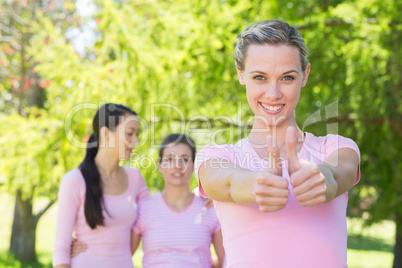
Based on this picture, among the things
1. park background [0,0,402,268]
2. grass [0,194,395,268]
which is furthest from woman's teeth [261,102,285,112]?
grass [0,194,395,268]

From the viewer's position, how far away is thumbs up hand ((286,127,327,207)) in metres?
0.93

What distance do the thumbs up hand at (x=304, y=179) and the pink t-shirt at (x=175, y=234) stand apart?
1.73m

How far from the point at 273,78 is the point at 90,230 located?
5.67ft

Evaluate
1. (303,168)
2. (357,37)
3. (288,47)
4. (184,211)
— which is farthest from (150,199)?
(357,37)

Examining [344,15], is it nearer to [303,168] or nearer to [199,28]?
[199,28]

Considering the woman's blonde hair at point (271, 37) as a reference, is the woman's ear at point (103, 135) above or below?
below

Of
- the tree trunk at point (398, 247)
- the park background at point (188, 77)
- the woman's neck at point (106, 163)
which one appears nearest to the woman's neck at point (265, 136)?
the woman's neck at point (106, 163)

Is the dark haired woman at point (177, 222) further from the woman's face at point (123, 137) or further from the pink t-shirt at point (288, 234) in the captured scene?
the pink t-shirt at point (288, 234)

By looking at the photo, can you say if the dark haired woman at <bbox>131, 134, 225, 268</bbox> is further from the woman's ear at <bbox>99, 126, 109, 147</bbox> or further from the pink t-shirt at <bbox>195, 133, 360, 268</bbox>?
the pink t-shirt at <bbox>195, 133, 360, 268</bbox>

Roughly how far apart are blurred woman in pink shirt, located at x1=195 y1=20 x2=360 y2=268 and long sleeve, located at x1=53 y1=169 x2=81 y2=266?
1.47 meters

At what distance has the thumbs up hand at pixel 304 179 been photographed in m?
0.93

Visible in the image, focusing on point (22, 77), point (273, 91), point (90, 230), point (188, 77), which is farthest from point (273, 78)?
point (22, 77)

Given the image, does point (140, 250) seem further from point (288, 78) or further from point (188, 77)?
point (288, 78)

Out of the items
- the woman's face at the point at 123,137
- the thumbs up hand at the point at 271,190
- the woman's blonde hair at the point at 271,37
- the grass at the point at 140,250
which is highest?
the woman's blonde hair at the point at 271,37
